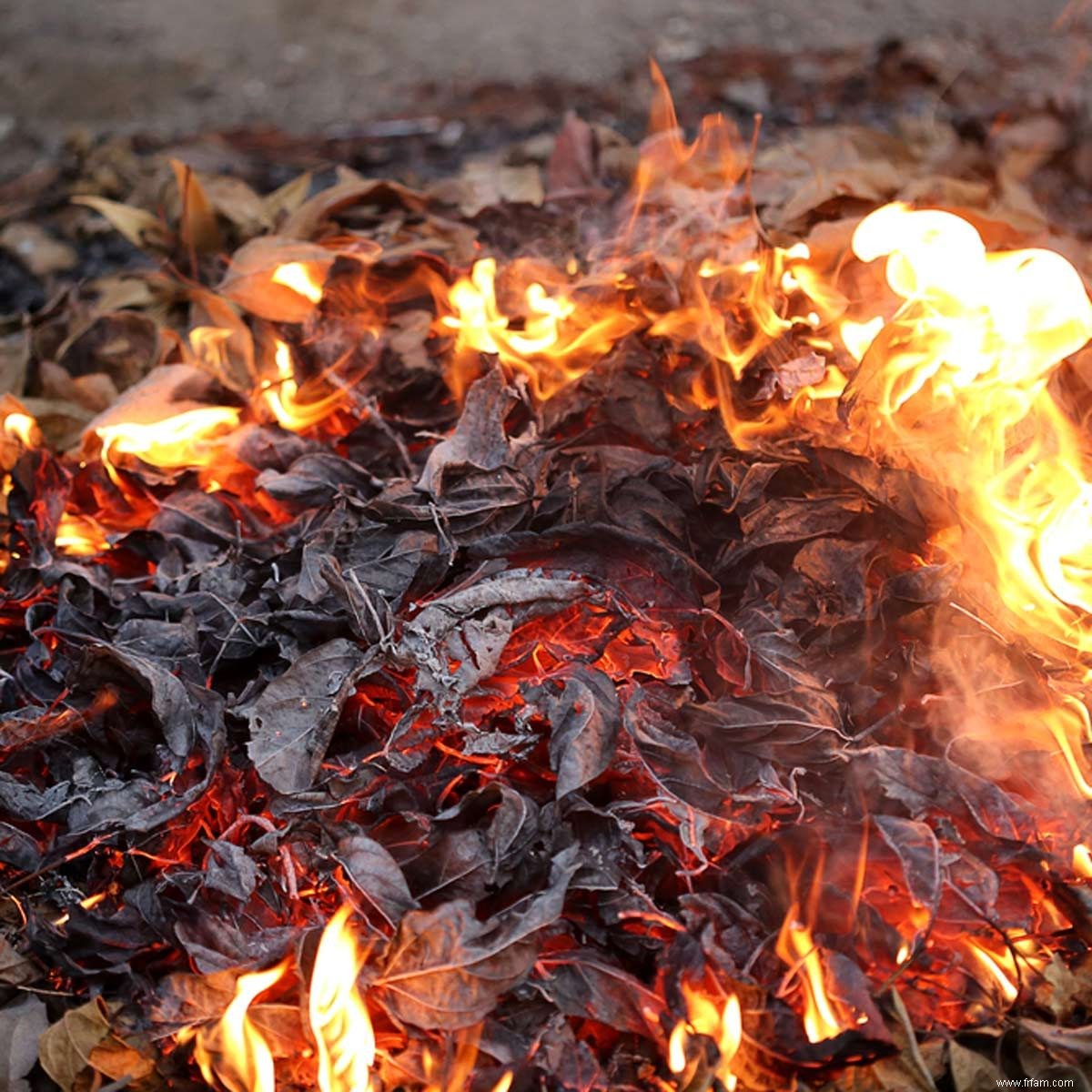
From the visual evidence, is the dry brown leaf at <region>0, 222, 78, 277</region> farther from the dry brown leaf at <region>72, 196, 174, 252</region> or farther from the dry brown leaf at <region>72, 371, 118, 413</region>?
the dry brown leaf at <region>72, 371, 118, 413</region>

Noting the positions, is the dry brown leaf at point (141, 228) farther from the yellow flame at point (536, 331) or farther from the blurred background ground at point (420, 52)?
the blurred background ground at point (420, 52)

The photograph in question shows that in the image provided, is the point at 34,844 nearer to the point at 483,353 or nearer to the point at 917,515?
the point at 483,353

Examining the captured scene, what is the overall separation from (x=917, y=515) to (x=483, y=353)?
782 millimetres

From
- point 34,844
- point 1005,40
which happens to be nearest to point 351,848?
point 34,844

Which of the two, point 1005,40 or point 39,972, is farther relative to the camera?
point 1005,40

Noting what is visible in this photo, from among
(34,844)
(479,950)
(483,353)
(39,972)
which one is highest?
(483,353)

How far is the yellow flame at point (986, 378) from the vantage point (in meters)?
1.58

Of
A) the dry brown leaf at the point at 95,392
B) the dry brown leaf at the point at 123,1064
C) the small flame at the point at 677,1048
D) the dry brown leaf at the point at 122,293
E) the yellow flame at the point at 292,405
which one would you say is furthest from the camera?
the dry brown leaf at the point at 122,293

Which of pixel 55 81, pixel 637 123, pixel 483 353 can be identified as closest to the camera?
pixel 483 353

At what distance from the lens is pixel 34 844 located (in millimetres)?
1538

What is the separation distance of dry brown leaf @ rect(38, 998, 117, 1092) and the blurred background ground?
9.63 feet

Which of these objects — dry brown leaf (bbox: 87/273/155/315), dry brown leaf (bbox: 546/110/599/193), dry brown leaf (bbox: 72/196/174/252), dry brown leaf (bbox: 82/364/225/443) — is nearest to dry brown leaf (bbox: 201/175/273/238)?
dry brown leaf (bbox: 72/196/174/252)

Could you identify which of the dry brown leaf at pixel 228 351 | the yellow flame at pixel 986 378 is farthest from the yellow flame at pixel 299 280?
the yellow flame at pixel 986 378

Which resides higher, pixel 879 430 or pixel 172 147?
pixel 879 430
